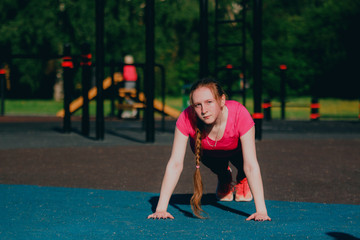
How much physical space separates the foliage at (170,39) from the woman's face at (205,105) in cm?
1976

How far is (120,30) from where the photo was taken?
29547mm

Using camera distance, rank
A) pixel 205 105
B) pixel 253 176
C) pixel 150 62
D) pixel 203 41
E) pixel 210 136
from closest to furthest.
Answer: pixel 205 105 → pixel 253 176 → pixel 210 136 → pixel 150 62 → pixel 203 41

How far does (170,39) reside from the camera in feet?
109

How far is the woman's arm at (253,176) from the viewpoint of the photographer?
422cm

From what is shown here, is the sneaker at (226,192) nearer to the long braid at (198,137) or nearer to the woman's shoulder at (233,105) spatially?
the long braid at (198,137)

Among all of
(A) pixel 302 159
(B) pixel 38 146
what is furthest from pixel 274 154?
(B) pixel 38 146

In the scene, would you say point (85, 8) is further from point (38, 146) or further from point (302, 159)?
point (302, 159)

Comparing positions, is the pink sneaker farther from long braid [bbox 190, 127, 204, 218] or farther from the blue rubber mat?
long braid [bbox 190, 127, 204, 218]

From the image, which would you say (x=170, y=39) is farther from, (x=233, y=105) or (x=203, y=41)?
(x=233, y=105)

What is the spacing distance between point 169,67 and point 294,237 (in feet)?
126

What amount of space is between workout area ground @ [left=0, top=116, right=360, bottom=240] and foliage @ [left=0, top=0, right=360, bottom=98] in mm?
15115

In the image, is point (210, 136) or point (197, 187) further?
point (210, 136)

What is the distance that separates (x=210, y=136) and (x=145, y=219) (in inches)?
29.6

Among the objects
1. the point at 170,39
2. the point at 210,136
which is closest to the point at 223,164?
the point at 210,136
